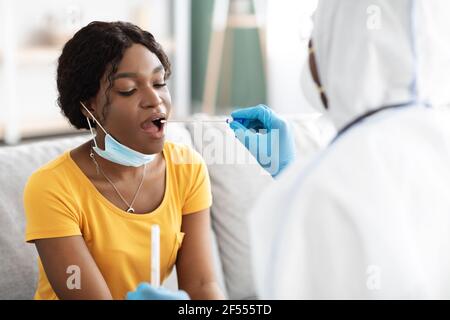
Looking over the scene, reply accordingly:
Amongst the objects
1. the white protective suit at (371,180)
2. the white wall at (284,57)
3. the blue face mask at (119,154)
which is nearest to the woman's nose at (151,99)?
the blue face mask at (119,154)

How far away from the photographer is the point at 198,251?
140 centimetres

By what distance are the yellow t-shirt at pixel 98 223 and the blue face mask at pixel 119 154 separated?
0.19 feet

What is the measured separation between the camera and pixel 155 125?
1292 mm

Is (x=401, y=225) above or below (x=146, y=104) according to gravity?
below

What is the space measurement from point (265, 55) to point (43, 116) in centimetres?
143

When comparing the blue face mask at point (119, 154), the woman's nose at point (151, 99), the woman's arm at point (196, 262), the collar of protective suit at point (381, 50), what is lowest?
the woman's arm at point (196, 262)

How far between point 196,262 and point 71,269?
27 centimetres

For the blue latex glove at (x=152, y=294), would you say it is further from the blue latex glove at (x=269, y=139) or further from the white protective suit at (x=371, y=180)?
the blue latex glove at (x=269, y=139)

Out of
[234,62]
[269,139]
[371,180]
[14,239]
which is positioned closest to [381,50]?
[371,180]

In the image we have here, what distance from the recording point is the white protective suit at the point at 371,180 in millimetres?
812

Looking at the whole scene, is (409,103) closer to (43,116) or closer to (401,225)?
(401,225)

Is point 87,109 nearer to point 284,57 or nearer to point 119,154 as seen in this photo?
point 119,154
